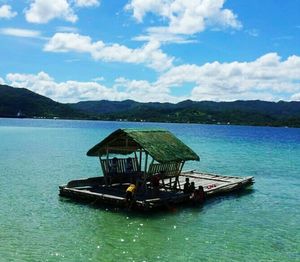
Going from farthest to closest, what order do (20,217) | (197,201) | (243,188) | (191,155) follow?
(243,188)
(191,155)
(197,201)
(20,217)

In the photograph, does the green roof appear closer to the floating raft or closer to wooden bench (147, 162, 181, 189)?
wooden bench (147, 162, 181, 189)

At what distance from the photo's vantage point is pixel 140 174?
2778 cm

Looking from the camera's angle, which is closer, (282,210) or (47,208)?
(47,208)

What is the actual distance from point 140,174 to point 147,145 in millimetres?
4469

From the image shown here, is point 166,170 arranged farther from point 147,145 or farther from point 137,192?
point 147,145

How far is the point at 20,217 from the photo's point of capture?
68.5 feet

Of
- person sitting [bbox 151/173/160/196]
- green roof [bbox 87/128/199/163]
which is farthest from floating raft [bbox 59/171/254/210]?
green roof [bbox 87/128/199/163]

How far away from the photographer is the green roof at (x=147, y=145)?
937 inches

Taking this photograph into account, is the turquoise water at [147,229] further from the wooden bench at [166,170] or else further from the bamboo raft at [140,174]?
the wooden bench at [166,170]

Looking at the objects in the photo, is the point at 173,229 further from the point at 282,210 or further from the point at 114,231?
the point at 282,210

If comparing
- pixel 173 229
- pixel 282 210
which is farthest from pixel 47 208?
pixel 282 210

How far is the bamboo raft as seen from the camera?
76.7 feet

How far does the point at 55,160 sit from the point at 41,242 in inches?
1213

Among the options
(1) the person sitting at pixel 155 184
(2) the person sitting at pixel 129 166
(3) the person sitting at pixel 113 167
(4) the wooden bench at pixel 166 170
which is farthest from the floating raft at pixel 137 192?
(2) the person sitting at pixel 129 166
